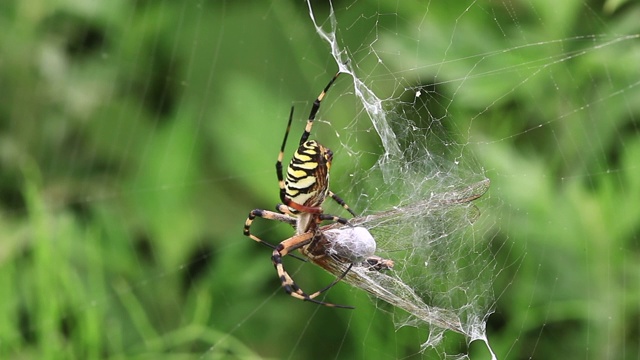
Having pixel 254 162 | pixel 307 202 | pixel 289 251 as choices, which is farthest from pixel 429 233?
pixel 254 162

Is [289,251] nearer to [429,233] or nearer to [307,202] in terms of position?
[307,202]

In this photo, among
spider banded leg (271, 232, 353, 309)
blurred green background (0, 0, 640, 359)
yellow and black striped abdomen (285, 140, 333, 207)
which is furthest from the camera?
spider banded leg (271, 232, 353, 309)

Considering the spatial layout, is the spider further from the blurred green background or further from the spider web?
the blurred green background

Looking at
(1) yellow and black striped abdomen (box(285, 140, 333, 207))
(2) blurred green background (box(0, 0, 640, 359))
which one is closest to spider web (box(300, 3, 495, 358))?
(2) blurred green background (box(0, 0, 640, 359))

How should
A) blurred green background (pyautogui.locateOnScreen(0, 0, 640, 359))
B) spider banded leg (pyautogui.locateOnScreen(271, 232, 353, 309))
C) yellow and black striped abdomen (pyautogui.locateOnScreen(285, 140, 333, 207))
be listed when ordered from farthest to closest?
spider banded leg (pyautogui.locateOnScreen(271, 232, 353, 309)) < blurred green background (pyautogui.locateOnScreen(0, 0, 640, 359)) < yellow and black striped abdomen (pyautogui.locateOnScreen(285, 140, 333, 207))

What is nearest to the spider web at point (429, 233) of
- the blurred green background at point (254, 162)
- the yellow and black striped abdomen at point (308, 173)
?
the blurred green background at point (254, 162)

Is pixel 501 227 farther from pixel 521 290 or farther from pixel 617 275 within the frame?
pixel 617 275

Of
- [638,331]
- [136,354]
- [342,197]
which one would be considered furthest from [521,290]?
[136,354]

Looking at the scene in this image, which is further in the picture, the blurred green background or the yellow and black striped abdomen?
the blurred green background
